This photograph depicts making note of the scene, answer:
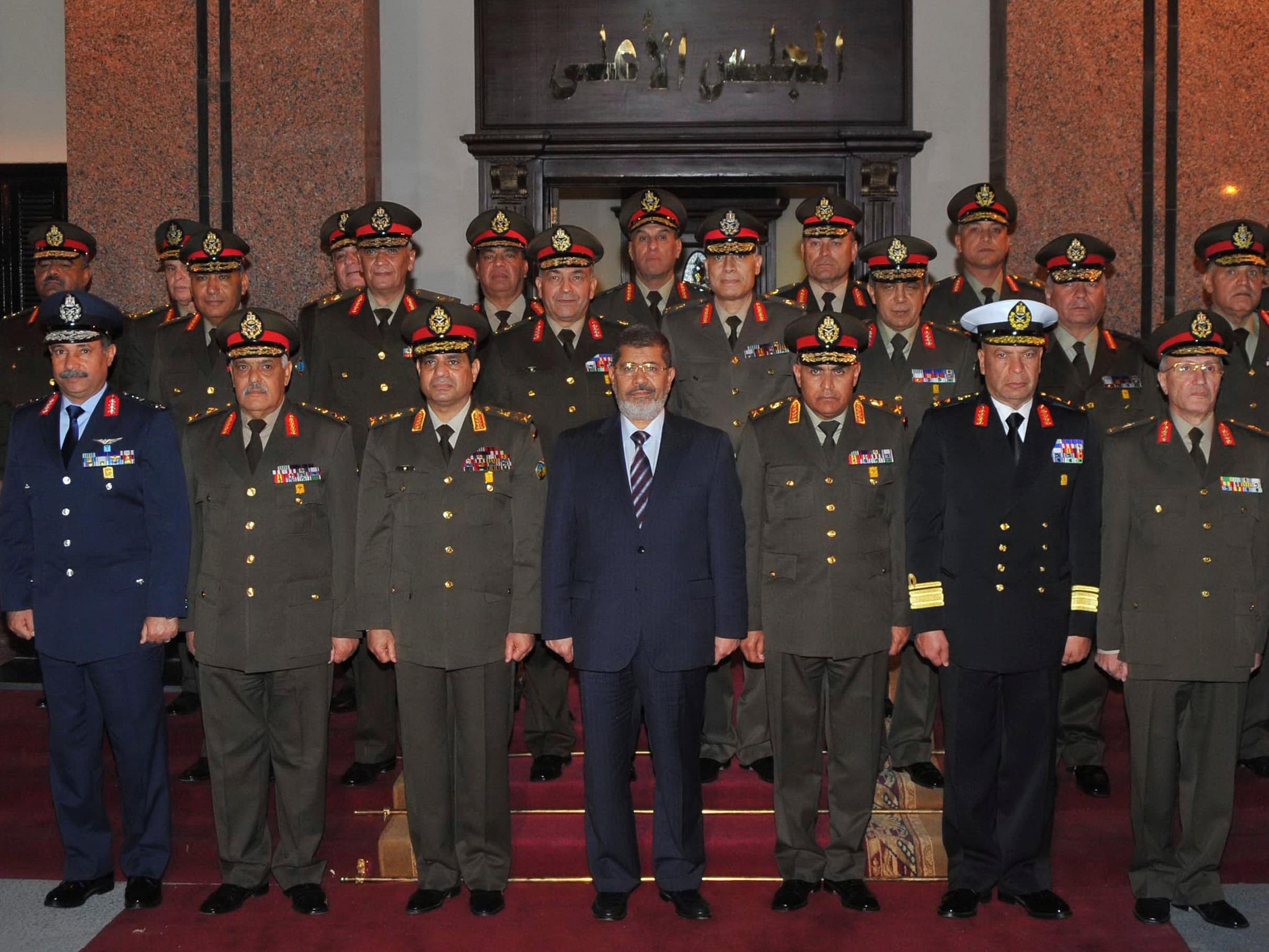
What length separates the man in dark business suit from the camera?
4.25m

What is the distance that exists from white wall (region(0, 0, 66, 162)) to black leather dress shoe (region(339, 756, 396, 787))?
5.42 meters

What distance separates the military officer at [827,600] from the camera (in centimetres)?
439

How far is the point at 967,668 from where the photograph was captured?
14.2 feet

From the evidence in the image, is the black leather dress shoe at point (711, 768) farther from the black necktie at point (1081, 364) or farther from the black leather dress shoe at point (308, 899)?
the black necktie at point (1081, 364)

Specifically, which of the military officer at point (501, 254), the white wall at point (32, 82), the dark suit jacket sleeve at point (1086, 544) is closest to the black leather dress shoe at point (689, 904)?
the dark suit jacket sleeve at point (1086, 544)

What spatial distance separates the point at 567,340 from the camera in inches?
213

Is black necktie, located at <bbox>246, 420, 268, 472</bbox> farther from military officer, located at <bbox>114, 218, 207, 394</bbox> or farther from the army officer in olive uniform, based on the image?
military officer, located at <bbox>114, 218, 207, 394</bbox>

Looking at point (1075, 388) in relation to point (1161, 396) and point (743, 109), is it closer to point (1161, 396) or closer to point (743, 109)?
point (1161, 396)

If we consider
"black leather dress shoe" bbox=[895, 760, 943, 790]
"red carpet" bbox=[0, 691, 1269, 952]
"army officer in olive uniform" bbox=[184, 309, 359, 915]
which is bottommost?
"red carpet" bbox=[0, 691, 1269, 952]

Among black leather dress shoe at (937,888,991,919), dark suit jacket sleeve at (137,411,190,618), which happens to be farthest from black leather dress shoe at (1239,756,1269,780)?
dark suit jacket sleeve at (137,411,190,618)

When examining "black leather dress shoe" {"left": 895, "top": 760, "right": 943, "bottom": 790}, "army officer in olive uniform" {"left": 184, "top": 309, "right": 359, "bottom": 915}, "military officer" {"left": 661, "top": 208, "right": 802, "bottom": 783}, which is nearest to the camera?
"army officer in olive uniform" {"left": 184, "top": 309, "right": 359, "bottom": 915}

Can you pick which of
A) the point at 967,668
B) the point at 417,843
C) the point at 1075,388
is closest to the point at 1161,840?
the point at 967,668

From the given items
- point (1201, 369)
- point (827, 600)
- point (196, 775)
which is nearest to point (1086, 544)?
point (1201, 369)

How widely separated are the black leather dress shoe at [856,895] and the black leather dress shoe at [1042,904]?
17.8 inches
